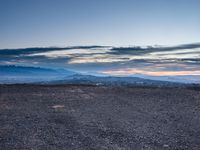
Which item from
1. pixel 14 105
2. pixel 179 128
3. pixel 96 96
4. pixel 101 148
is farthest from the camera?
pixel 96 96

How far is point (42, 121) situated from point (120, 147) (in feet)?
22.5

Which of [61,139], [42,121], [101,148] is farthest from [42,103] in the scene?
[101,148]

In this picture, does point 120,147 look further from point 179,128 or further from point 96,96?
point 96,96

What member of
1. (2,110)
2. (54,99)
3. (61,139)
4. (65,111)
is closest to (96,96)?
(54,99)

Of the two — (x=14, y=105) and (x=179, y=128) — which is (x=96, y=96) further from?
(x=179, y=128)

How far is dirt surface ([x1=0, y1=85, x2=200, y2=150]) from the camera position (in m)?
16.0

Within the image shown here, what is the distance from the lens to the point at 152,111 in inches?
966

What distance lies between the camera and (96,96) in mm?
30578

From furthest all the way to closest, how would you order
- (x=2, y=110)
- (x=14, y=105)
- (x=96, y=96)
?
(x=96, y=96)
(x=14, y=105)
(x=2, y=110)

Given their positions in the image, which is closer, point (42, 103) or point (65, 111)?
point (65, 111)

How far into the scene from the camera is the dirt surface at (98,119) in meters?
16.0

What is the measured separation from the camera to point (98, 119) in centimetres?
2127

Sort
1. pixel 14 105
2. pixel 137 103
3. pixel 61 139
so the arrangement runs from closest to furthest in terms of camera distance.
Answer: pixel 61 139 → pixel 14 105 → pixel 137 103

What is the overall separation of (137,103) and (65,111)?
6.90 metres
